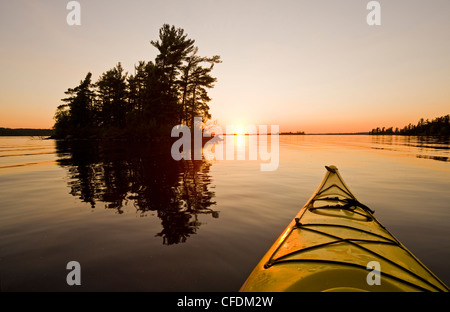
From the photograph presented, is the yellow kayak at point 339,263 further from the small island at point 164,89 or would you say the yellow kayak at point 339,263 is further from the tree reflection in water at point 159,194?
the small island at point 164,89

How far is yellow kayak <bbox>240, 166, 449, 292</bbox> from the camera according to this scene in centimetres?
234

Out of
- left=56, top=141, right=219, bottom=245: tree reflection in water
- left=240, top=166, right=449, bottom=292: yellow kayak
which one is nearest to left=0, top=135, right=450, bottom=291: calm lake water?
left=56, top=141, right=219, bottom=245: tree reflection in water

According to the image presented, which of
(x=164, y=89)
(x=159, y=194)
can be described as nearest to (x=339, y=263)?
(x=159, y=194)

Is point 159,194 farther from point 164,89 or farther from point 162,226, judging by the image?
point 164,89

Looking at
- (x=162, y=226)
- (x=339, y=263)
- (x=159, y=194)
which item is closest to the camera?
(x=339, y=263)

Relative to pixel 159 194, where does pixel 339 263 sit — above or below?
above

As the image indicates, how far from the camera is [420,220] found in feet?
19.1

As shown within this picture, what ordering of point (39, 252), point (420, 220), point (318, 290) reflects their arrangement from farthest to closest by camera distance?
point (420, 220) → point (39, 252) → point (318, 290)

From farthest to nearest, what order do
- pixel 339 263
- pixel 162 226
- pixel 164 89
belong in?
pixel 164 89 → pixel 162 226 → pixel 339 263

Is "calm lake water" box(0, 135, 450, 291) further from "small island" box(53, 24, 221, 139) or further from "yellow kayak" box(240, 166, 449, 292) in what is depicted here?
"small island" box(53, 24, 221, 139)

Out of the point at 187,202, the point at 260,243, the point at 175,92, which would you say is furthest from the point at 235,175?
the point at 175,92

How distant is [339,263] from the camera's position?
2.65 m
